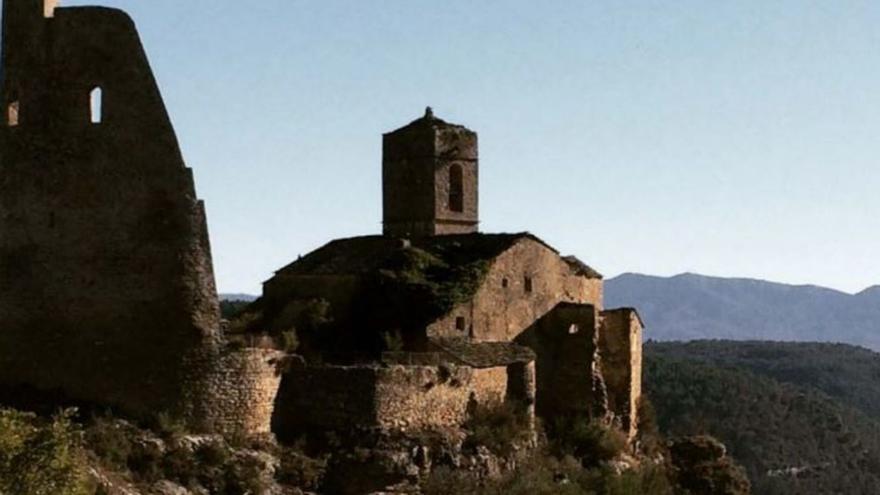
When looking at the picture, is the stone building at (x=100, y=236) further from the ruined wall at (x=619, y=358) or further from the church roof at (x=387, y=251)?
the ruined wall at (x=619, y=358)

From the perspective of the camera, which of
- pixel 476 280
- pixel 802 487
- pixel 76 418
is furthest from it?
pixel 802 487

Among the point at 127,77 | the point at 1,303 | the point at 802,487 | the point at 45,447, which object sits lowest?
the point at 802,487

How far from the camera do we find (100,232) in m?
31.0

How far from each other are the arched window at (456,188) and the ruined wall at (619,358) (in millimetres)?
5701

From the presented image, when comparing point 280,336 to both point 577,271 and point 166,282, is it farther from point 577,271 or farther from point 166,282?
point 577,271

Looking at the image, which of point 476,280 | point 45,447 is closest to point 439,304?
point 476,280

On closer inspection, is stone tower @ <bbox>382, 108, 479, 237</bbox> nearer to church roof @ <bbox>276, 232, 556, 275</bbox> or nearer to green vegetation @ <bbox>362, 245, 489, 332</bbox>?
church roof @ <bbox>276, 232, 556, 275</bbox>

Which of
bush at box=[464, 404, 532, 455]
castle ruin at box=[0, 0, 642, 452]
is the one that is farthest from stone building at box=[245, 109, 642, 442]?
bush at box=[464, 404, 532, 455]

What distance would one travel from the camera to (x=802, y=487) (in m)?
146

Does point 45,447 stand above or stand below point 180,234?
below

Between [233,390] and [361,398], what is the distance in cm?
342

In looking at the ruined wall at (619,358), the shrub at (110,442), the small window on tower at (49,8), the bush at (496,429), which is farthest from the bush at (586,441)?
the small window on tower at (49,8)

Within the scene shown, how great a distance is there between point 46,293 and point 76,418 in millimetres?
2822

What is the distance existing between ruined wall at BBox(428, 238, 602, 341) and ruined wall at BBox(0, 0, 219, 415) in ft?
30.7
